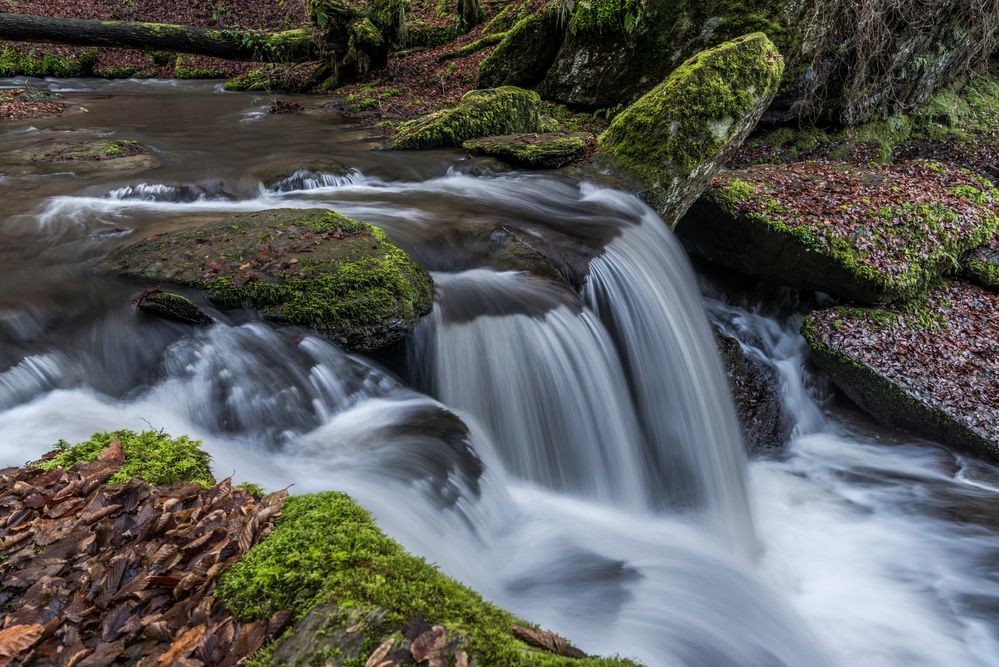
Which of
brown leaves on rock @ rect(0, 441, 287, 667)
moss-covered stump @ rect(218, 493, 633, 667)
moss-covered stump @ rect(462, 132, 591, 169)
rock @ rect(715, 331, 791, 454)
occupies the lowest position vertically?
rock @ rect(715, 331, 791, 454)

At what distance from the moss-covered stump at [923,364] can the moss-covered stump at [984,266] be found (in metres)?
0.55

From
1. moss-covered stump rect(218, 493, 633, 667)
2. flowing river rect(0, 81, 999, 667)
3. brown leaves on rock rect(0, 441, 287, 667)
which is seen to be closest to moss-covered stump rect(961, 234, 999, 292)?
flowing river rect(0, 81, 999, 667)

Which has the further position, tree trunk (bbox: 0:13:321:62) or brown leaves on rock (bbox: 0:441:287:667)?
tree trunk (bbox: 0:13:321:62)

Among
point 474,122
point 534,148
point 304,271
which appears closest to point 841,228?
point 534,148

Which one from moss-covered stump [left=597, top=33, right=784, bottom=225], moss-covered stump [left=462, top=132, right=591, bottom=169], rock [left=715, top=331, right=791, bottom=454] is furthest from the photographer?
moss-covered stump [left=462, top=132, right=591, bottom=169]

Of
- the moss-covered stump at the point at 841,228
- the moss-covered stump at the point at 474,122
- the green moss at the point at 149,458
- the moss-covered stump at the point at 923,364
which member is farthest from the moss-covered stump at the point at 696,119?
the green moss at the point at 149,458

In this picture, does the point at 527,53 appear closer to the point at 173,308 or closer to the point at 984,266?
the point at 984,266

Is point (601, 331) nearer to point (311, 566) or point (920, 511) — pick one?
point (920, 511)

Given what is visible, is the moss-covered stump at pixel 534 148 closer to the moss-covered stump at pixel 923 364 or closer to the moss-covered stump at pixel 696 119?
the moss-covered stump at pixel 696 119

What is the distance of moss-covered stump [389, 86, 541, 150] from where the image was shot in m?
8.83

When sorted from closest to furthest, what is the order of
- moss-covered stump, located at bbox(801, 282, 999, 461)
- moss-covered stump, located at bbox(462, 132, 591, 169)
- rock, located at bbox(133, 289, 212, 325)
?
rock, located at bbox(133, 289, 212, 325) → moss-covered stump, located at bbox(801, 282, 999, 461) → moss-covered stump, located at bbox(462, 132, 591, 169)

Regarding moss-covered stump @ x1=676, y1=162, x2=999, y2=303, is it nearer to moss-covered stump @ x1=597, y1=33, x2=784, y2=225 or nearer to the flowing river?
moss-covered stump @ x1=597, y1=33, x2=784, y2=225

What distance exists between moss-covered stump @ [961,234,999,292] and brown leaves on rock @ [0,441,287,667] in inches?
338

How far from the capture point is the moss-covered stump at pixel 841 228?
672 cm
